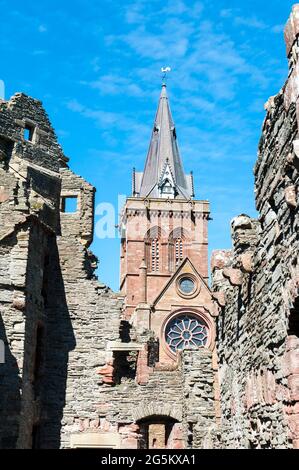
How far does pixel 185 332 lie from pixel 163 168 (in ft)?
59.7

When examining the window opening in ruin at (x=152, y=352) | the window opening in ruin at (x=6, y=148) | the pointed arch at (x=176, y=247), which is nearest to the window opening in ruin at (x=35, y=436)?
the window opening in ruin at (x=152, y=352)

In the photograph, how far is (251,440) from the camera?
30.2ft

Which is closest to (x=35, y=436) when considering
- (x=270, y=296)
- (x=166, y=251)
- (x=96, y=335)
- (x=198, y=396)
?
(x=96, y=335)

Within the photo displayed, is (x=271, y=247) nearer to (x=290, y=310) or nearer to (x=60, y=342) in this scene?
(x=290, y=310)

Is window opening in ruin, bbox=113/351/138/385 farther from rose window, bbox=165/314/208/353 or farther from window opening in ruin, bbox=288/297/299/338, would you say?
rose window, bbox=165/314/208/353

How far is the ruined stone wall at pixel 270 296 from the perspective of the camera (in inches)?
269

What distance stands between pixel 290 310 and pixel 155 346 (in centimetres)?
1236

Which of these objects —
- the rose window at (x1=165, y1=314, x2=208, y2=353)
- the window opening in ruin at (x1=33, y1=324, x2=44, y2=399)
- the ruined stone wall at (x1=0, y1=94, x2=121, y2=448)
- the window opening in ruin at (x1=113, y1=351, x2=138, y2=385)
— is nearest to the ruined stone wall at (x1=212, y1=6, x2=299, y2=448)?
the ruined stone wall at (x1=0, y1=94, x2=121, y2=448)

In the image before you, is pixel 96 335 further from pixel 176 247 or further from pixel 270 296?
pixel 176 247

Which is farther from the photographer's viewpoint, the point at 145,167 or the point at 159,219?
the point at 145,167

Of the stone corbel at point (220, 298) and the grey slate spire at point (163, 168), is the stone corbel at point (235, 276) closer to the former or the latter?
the stone corbel at point (220, 298)

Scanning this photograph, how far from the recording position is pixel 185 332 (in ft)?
156

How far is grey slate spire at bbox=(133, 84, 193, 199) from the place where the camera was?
194 ft
